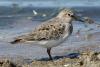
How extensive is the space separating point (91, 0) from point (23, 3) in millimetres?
4083

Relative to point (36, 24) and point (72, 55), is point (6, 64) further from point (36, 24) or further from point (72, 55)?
point (36, 24)

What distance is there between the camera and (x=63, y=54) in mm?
10820

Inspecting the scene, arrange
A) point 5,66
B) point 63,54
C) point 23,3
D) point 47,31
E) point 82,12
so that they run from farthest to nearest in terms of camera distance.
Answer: point 23,3 < point 82,12 < point 63,54 < point 47,31 < point 5,66

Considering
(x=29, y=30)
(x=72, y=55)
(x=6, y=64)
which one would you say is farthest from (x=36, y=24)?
(x=6, y=64)

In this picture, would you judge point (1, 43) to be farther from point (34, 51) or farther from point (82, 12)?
point (82, 12)

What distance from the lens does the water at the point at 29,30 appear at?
11155 millimetres

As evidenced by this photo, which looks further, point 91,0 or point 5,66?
point 91,0

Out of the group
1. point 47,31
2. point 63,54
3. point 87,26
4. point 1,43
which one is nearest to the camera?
point 47,31

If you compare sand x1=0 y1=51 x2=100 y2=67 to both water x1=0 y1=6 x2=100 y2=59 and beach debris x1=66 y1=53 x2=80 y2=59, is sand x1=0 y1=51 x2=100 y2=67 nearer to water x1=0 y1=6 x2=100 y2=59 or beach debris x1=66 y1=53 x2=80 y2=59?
beach debris x1=66 y1=53 x2=80 y2=59

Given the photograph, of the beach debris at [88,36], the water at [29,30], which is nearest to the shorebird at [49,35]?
the water at [29,30]

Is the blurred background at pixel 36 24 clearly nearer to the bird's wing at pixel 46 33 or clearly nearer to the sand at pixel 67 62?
the bird's wing at pixel 46 33

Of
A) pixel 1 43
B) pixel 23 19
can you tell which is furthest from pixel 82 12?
pixel 1 43

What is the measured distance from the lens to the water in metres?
11.2

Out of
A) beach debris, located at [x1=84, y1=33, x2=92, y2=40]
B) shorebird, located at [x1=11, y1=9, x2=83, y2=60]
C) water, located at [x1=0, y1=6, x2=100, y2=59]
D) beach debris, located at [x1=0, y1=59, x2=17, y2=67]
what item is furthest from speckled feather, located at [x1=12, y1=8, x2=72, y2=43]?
beach debris, located at [x1=84, y1=33, x2=92, y2=40]
